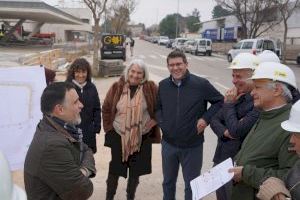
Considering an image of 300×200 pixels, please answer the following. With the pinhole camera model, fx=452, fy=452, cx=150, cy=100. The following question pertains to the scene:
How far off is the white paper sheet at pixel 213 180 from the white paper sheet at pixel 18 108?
2035mm

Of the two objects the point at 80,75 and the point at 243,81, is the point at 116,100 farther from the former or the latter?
the point at 243,81

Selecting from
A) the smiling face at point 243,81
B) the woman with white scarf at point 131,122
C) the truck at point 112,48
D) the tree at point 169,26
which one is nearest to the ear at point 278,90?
the smiling face at point 243,81

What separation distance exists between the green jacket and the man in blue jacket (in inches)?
50.5

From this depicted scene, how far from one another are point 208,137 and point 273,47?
24764 millimetres

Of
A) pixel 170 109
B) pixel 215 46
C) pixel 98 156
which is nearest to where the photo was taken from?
pixel 170 109

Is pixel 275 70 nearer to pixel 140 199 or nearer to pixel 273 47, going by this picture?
pixel 140 199

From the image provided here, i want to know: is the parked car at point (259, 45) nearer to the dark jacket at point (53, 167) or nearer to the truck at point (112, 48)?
the truck at point (112, 48)

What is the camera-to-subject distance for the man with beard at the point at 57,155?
9.20ft

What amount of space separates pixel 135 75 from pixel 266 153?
2.21 meters

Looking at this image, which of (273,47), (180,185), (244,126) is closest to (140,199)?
(180,185)

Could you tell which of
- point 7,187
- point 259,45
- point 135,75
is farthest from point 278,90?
point 259,45

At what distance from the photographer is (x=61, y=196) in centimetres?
294

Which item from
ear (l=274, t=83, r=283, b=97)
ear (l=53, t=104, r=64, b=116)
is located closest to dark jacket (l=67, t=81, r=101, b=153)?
ear (l=53, t=104, r=64, b=116)

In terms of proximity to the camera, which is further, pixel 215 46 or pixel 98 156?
pixel 215 46
